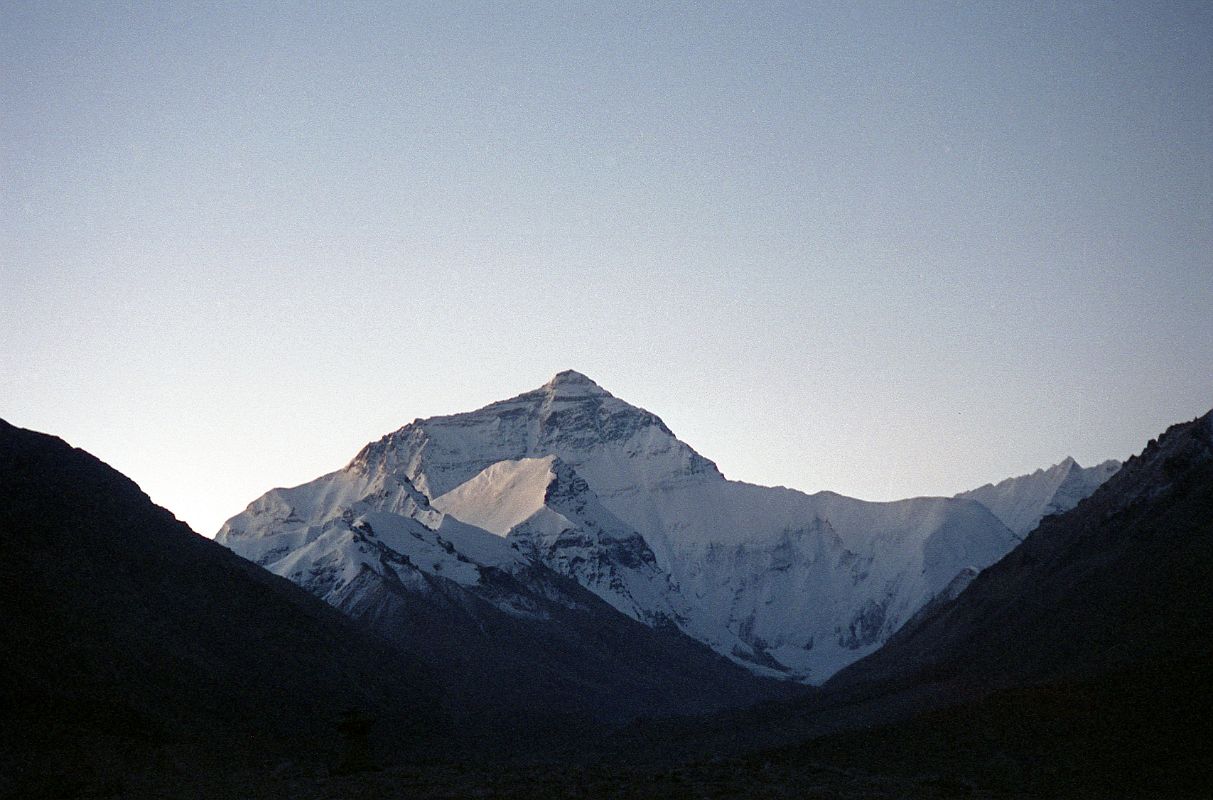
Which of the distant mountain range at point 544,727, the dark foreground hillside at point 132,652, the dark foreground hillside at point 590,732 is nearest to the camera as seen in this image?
the dark foreground hillside at point 590,732

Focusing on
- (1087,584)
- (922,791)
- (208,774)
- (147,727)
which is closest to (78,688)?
(147,727)

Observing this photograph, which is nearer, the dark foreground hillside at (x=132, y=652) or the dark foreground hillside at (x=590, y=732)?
the dark foreground hillside at (x=590, y=732)

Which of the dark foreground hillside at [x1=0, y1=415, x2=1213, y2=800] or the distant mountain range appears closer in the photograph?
the dark foreground hillside at [x1=0, y1=415, x2=1213, y2=800]

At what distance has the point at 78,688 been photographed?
78.4 m

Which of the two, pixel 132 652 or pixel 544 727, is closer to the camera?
pixel 132 652

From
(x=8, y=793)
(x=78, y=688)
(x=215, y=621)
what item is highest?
(x=215, y=621)

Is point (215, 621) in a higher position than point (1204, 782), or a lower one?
higher

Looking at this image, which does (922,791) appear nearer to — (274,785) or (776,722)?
(274,785)

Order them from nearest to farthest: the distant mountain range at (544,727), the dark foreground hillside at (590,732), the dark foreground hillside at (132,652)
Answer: the dark foreground hillside at (590,732)
the distant mountain range at (544,727)
the dark foreground hillside at (132,652)

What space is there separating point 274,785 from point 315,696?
186ft

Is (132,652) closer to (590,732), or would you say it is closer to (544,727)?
(590,732)

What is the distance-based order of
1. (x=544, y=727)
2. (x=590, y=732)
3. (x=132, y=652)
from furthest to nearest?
(x=544, y=727)
(x=590, y=732)
(x=132, y=652)

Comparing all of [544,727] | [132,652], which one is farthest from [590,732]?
[132,652]

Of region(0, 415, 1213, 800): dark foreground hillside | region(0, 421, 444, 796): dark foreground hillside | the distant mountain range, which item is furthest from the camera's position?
region(0, 421, 444, 796): dark foreground hillside
